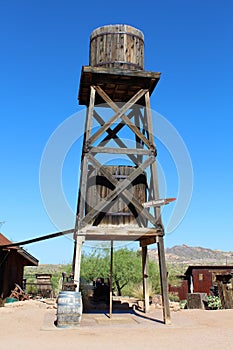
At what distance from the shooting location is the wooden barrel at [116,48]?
1340 cm

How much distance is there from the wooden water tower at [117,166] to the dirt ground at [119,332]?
134cm

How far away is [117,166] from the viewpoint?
13047 mm

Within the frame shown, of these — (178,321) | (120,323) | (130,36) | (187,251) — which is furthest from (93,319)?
(187,251)

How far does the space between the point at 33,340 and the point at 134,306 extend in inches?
338

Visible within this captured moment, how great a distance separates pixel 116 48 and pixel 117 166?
13.7 feet

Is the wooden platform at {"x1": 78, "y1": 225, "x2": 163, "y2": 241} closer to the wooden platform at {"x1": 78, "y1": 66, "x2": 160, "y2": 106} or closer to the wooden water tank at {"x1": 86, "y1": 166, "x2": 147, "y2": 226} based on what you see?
the wooden water tank at {"x1": 86, "y1": 166, "x2": 147, "y2": 226}

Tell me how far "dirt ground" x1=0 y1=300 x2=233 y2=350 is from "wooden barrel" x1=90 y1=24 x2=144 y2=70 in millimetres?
8462

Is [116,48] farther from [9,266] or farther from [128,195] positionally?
[9,266]

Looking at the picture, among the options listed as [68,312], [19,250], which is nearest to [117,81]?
[68,312]

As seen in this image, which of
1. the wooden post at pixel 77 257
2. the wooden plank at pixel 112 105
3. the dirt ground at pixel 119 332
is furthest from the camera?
the wooden plank at pixel 112 105

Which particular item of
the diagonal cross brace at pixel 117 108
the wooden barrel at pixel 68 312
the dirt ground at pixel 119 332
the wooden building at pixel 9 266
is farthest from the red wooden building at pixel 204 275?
the wooden barrel at pixel 68 312

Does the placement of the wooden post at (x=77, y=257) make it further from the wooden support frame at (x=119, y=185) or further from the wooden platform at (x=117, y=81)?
the wooden platform at (x=117, y=81)

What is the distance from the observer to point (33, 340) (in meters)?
8.28

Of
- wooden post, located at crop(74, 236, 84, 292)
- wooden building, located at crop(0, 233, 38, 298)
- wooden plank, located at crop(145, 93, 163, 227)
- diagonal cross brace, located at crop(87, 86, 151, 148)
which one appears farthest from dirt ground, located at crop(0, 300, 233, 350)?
diagonal cross brace, located at crop(87, 86, 151, 148)
